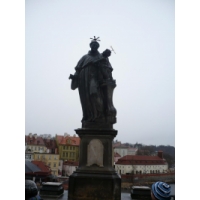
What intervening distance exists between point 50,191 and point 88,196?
1.38 m

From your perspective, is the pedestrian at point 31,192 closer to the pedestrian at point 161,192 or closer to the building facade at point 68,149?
the pedestrian at point 161,192

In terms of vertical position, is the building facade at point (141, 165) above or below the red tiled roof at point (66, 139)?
below

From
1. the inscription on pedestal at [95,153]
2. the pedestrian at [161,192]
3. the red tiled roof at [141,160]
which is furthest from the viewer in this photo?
the red tiled roof at [141,160]

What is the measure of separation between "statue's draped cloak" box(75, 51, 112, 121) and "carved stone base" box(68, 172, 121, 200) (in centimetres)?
146

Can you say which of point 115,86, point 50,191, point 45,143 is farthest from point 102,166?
point 45,143

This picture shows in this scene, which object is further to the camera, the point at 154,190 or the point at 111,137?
the point at 111,137

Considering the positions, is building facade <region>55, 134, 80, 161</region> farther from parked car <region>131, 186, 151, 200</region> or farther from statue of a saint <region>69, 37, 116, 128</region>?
statue of a saint <region>69, 37, 116, 128</region>

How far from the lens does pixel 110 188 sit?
5.77 meters

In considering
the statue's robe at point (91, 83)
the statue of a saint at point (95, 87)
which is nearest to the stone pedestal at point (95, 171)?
the statue of a saint at point (95, 87)

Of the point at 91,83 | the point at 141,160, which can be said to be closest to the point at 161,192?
the point at 91,83

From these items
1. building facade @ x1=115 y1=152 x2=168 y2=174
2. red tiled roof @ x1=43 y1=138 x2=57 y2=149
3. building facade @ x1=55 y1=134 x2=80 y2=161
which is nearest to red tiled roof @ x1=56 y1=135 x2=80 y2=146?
building facade @ x1=55 y1=134 x2=80 y2=161

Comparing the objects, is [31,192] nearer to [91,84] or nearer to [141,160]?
[91,84]

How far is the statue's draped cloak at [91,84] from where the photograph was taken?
259 inches
